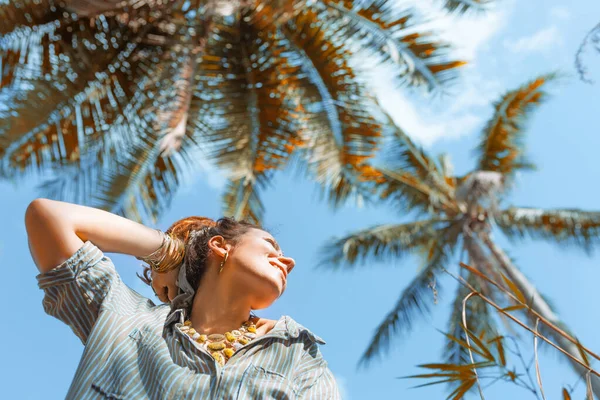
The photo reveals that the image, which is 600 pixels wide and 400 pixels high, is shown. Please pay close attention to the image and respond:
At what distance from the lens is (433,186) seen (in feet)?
46.6

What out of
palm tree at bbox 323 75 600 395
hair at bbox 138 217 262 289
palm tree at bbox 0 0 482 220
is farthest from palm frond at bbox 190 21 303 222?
hair at bbox 138 217 262 289

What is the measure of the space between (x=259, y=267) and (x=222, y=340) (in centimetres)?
25

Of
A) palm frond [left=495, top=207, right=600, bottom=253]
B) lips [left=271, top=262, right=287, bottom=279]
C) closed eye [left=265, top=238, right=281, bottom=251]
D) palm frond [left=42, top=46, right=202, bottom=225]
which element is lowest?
lips [left=271, top=262, right=287, bottom=279]

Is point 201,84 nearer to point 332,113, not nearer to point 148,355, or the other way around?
point 332,113

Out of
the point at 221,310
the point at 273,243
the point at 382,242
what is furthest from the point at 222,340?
the point at 382,242

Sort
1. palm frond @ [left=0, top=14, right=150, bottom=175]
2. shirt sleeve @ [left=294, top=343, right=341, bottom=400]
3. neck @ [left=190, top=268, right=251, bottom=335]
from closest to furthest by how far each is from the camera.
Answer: shirt sleeve @ [left=294, top=343, right=341, bottom=400] < neck @ [left=190, top=268, right=251, bottom=335] < palm frond @ [left=0, top=14, right=150, bottom=175]

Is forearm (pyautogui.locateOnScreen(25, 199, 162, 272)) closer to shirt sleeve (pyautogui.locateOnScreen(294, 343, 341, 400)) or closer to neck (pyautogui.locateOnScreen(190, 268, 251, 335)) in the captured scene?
neck (pyautogui.locateOnScreen(190, 268, 251, 335))

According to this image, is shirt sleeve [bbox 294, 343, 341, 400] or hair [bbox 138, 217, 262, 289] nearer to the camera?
shirt sleeve [bbox 294, 343, 341, 400]

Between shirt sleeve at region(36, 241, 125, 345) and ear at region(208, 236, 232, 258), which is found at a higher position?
ear at region(208, 236, 232, 258)

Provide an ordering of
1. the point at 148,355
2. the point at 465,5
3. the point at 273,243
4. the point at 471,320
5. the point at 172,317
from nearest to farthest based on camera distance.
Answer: the point at 148,355, the point at 172,317, the point at 273,243, the point at 465,5, the point at 471,320

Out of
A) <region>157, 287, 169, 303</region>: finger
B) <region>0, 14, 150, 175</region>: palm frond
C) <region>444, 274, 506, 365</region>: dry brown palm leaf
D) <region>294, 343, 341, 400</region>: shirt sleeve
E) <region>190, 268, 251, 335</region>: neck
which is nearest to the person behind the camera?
<region>294, 343, 341, 400</region>: shirt sleeve

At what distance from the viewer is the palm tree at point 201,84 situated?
8.91m

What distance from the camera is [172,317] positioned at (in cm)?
211

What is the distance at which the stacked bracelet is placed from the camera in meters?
2.19
